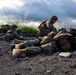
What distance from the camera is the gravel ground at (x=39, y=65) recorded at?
679 cm

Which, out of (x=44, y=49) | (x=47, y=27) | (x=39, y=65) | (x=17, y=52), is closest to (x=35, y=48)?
(x=44, y=49)

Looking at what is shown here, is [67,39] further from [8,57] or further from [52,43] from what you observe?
[8,57]

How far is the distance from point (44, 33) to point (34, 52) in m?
2.82

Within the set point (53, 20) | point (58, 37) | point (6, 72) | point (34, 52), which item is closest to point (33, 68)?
point (6, 72)

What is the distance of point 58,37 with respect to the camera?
8.48 meters

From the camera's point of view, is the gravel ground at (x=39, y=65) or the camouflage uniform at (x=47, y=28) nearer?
the gravel ground at (x=39, y=65)

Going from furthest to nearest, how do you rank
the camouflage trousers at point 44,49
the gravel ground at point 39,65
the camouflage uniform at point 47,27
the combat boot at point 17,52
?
the camouflage uniform at point 47,27 → the camouflage trousers at point 44,49 → the combat boot at point 17,52 → the gravel ground at point 39,65

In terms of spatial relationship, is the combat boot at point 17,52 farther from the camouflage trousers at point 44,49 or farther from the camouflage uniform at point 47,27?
the camouflage uniform at point 47,27

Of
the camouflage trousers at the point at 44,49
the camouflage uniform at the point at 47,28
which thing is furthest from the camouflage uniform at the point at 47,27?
the camouflage trousers at the point at 44,49

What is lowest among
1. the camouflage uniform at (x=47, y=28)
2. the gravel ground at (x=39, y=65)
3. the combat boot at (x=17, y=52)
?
the gravel ground at (x=39, y=65)

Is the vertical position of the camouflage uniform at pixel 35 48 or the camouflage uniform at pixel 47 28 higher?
the camouflage uniform at pixel 47 28


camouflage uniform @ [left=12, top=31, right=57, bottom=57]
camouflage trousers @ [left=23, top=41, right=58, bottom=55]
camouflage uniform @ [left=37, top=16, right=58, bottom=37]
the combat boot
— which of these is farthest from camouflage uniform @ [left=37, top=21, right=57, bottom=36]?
the combat boot

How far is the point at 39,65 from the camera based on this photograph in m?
7.26

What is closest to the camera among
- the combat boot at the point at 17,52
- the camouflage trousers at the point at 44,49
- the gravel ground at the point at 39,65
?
the gravel ground at the point at 39,65
